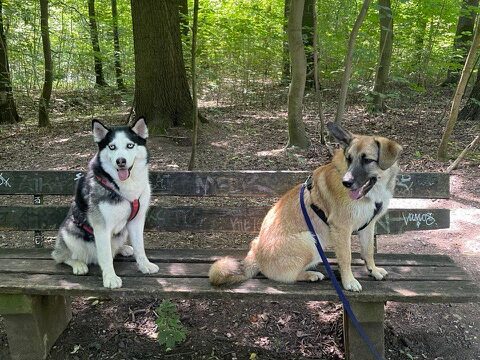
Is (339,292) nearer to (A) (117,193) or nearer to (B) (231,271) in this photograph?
(B) (231,271)

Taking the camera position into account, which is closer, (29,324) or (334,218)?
(334,218)

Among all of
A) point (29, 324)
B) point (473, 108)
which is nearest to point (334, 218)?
point (29, 324)

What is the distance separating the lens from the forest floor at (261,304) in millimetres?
3414

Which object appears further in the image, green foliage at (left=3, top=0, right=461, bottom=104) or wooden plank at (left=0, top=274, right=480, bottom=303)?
green foliage at (left=3, top=0, right=461, bottom=104)

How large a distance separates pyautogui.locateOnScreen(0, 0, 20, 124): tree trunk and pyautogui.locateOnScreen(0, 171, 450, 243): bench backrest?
800 cm

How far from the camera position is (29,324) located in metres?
3.21

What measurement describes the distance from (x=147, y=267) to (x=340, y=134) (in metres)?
1.78

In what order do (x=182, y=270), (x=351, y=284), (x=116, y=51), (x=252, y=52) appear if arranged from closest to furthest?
1. (x=351, y=284)
2. (x=182, y=270)
3. (x=252, y=52)
4. (x=116, y=51)

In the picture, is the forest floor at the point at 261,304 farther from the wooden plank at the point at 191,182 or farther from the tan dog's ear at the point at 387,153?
the tan dog's ear at the point at 387,153

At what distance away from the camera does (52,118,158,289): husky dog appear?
118 inches

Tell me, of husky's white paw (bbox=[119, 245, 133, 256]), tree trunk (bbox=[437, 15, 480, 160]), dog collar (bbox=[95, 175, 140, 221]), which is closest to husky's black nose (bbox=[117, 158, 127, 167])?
dog collar (bbox=[95, 175, 140, 221])

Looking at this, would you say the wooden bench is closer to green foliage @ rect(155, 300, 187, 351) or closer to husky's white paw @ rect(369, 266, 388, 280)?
husky's white paw @ rect(369, 266, 388, 280)

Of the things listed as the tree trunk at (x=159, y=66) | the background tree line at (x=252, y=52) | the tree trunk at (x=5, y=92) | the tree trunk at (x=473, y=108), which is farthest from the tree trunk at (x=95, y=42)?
the tree trunk at (x=473, y=108)

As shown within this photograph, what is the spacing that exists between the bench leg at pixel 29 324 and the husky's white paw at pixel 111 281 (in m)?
0.60
